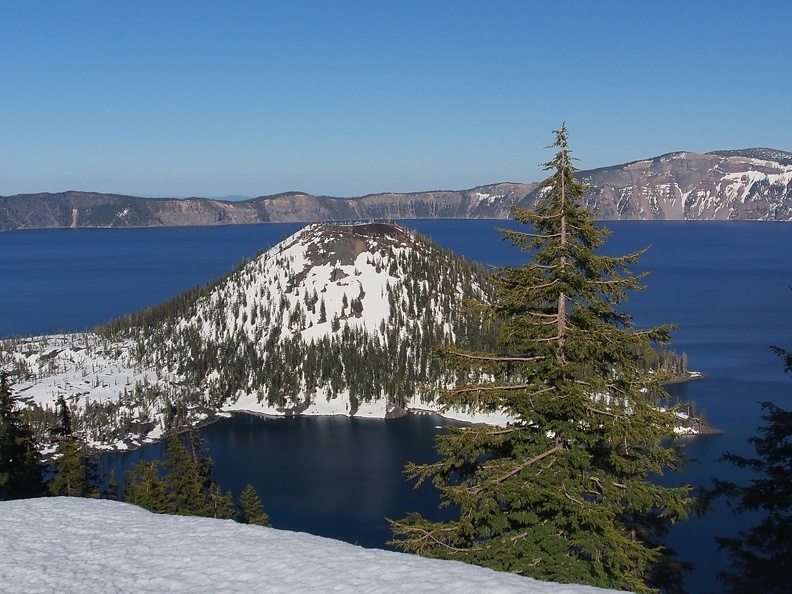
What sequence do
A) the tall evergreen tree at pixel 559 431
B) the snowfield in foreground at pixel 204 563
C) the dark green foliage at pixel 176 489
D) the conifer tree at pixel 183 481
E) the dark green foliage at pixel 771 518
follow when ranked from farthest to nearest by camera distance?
the conifer tree at pixel 183 481 < the dark green foliage at pixel 176 489 < the dark green foliage at pixel 771 518 < the tall evergreen tree at pixel 559 431 < the snowfield in foreground at pixel 204 563

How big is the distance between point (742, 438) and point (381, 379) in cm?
5827

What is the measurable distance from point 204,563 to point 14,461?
2863 centimetres

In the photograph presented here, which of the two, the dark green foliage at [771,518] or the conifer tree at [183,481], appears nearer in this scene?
the dark green foliage at [771,518]

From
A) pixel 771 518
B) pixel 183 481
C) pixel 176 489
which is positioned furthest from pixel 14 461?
pixel 771 518

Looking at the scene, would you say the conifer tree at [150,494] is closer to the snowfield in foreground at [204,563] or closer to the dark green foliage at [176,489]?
the dark green foliage at [176,489]

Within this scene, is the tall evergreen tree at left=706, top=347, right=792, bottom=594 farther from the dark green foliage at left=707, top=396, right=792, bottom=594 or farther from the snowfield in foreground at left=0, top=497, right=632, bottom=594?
the snowfield in foreground at left=0, top=497, right=632, bottom=594

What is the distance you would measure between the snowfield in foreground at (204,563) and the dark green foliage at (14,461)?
21.6 meters

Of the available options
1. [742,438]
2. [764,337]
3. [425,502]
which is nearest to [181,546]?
[425,502]

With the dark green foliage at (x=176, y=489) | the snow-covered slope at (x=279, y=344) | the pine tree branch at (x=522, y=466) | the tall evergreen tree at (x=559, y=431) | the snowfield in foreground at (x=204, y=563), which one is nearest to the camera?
the snowfield in foreground at (x=204, y=563)

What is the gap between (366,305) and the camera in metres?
150

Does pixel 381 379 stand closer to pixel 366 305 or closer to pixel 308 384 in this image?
pixel 308 384

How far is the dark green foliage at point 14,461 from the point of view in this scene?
36.2 m

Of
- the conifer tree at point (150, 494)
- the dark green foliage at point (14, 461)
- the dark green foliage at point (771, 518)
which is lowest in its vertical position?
the conifer tree at point (150, 494)

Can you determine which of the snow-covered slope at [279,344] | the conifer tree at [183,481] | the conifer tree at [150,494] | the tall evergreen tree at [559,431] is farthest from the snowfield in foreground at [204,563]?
the snow-covered slope at [279,344]
